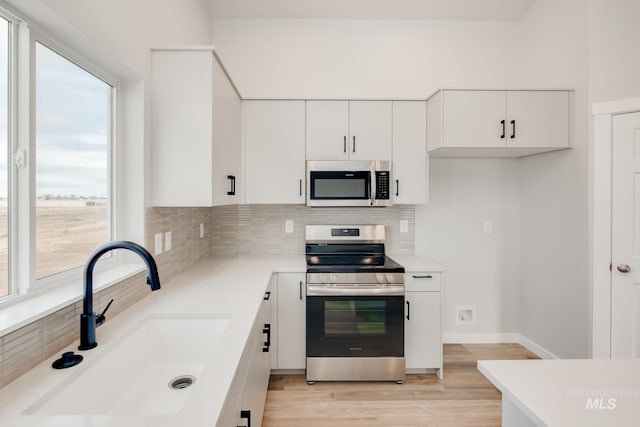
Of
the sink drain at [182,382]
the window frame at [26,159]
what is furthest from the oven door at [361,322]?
the window frame at [26,159]

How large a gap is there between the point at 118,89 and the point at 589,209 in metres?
3.06

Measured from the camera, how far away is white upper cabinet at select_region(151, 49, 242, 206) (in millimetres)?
1759

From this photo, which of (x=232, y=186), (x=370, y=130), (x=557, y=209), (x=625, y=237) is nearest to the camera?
(x=625, y=237)

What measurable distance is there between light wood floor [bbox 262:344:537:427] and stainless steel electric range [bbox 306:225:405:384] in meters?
0.10

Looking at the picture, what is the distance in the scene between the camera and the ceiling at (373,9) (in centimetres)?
274

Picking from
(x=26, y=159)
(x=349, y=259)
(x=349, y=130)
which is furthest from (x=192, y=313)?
(x=349, y=130)

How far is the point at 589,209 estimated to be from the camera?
2.29 m

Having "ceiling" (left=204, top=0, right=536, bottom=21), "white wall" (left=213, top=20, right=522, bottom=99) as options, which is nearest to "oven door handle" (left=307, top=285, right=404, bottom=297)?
"white wall" (left=213, top=20, right=522, bottom=99)

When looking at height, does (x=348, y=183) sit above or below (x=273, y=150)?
below

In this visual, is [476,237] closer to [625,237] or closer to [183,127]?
[625,237]

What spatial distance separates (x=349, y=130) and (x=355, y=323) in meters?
1.52

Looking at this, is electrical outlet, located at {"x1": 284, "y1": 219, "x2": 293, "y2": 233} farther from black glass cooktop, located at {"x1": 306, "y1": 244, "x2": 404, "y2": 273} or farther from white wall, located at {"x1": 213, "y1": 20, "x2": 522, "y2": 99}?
white wall, located at {"x1": 213, "y1": 20, "x2": 522, "y2": 99}

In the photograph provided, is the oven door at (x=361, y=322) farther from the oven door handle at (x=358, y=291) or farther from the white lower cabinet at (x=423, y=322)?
the white lower cabinet at (x=423, y=322)

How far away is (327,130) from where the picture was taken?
269cm
